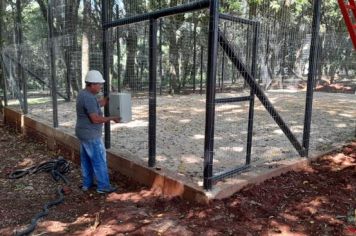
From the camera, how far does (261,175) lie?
4.21 metres

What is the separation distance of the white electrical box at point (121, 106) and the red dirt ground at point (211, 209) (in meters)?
0.92

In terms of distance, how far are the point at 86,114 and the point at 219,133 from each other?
2.69 m

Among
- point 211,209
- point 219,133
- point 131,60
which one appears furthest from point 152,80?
point 131,60

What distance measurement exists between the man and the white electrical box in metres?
0.11

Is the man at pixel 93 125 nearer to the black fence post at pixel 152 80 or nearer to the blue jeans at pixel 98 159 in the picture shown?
the blue jeans at pixel 98 159

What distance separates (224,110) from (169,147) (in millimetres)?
2799

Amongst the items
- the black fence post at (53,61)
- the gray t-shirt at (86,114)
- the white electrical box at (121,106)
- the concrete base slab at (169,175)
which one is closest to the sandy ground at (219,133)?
the concrete base slab at (169,175)

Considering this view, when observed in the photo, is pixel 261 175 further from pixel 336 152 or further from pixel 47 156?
Answer: pixel 47 156

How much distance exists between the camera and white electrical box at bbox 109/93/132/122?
4.66m

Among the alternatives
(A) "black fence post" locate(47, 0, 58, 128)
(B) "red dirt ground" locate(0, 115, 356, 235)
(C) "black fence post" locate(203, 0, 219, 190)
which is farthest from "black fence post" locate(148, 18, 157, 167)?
(A) "black fence post" locate(47, 0, 58, 128)

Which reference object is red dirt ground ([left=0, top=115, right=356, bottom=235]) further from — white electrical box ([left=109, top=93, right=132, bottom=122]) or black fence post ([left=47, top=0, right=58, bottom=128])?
black fence post ([left=47, top=0, right=58, bottom=128])

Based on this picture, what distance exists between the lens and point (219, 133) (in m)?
6.42

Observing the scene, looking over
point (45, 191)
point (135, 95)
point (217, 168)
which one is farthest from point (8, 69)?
point (217, 168)

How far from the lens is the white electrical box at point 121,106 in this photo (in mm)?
4664
